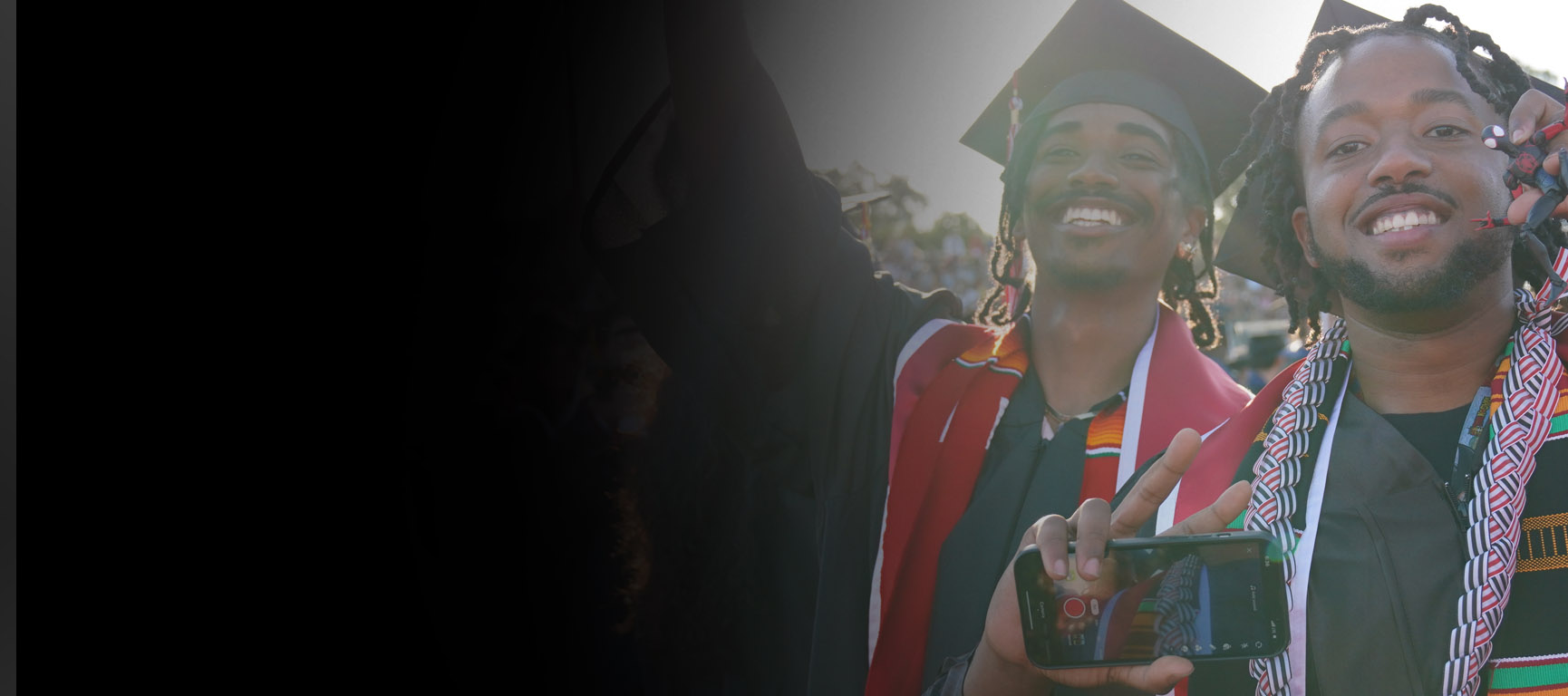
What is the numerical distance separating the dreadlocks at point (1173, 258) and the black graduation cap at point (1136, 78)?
2 cm

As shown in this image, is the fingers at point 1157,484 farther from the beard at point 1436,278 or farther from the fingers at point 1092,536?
the beard at point 1436,278

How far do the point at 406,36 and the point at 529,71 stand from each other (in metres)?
0.41

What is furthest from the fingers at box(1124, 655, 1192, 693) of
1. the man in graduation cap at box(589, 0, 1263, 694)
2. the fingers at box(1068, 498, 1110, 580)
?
the man in graduation cap at box(589, 0, 1263, 694)

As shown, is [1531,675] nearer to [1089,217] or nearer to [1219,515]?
[1219,515]

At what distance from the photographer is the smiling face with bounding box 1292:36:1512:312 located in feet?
4.19

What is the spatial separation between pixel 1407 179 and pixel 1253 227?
24 centimetres

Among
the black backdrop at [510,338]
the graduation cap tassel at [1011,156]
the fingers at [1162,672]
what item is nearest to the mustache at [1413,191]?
the graduation cap tassel at [1011,156]

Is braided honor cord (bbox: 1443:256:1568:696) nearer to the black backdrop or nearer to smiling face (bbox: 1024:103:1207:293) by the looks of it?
smiling face (bbox: 1024:103:1207:293)

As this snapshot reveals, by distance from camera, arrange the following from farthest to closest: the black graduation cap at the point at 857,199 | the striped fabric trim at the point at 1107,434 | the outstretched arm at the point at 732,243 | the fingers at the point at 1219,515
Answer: the black graduation cap at the point at 857,199
the outstretched arm at the point at 732,243
the striped fabric trim at the point at 1107,434
the fingers at the point at 1219,515

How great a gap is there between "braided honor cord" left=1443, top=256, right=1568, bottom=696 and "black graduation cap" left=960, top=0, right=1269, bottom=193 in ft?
1.49

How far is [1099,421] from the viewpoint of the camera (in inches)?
60.3

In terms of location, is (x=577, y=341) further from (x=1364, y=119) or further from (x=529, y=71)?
(x=1364, y=119)

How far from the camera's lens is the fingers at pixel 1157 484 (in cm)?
111

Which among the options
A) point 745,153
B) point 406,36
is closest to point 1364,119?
point 745,153
